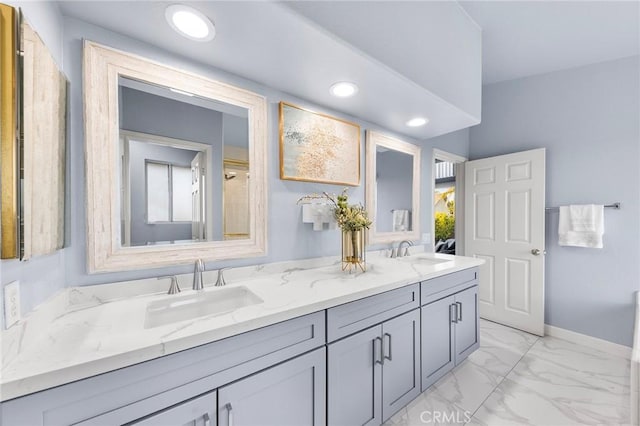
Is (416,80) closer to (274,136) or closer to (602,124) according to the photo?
(274,136)

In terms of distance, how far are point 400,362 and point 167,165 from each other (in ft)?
5.61

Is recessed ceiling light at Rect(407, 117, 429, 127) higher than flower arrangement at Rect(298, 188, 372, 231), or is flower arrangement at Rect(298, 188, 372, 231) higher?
recessed ceiling light at Rect(407, 117, 429, 127)

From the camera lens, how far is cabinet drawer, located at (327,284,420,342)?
123cm

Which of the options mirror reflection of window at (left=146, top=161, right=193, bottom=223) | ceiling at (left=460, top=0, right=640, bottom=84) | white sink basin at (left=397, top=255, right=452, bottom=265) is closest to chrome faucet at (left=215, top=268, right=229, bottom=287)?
mirror reflection of window at (left=146, top=161, right=193, bottom=223)

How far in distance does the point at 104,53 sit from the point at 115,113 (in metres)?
0.26

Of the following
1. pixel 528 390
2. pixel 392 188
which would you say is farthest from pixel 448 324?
pixel 392 188

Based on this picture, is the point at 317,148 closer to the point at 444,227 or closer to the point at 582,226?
the point at 582,226

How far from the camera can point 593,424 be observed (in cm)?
157

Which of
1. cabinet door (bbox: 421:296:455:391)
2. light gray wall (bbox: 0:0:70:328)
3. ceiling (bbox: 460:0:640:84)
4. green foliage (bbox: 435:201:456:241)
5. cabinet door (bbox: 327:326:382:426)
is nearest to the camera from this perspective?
light gray wall (bbox: 0:0:70:328)

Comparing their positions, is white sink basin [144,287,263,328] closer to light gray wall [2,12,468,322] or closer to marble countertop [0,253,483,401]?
marble countertop [0,253,483,401]

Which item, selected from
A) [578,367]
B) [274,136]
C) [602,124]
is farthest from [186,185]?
[602,124]

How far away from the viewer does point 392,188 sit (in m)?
2.41

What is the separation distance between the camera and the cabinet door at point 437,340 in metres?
1.72

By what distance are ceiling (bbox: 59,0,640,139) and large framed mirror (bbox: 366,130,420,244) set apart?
20cm
